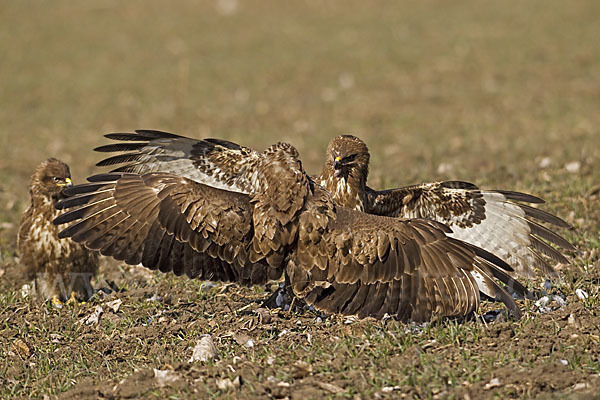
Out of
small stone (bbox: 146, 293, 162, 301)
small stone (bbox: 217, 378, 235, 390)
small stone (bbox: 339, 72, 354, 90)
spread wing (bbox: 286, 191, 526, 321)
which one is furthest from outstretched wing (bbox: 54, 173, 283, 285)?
small stone (bbox: 339, 72, 354, 90)

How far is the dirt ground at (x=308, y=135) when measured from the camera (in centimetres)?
511

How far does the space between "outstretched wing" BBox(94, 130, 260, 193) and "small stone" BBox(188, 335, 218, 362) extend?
165 cm

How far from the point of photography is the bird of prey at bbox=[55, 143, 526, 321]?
5.50 meters

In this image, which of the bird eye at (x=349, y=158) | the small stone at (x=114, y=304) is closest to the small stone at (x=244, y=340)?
the small stone at (x=114, y=304)

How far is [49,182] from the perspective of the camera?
25.3 ft

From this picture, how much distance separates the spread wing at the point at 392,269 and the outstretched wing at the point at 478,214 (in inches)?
36.5

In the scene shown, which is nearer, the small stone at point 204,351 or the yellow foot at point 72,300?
the small stone at point 204,351

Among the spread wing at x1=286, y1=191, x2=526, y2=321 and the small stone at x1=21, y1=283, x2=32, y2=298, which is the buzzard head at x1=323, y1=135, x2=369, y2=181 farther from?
the small stone at x1=21, y1=283, x2=32, y2=298

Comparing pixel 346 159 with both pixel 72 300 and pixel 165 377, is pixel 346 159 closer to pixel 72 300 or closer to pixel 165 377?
pixel 165 377

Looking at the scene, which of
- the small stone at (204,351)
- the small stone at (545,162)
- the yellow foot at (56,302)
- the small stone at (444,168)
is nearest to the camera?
the small stone at (204,351)

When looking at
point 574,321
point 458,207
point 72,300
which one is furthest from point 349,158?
point 72,300

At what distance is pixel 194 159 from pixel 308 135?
23.0 ft

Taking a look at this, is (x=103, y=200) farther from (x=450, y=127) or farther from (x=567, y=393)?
(x=450, y=127)

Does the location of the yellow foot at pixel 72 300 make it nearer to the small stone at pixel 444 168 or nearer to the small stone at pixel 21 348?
the small stone at pixel 21 348
